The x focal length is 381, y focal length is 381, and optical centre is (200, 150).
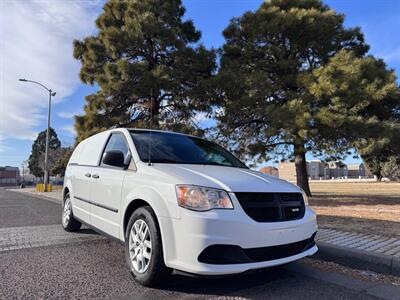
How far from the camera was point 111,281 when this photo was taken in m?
4.23

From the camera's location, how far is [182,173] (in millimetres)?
4102

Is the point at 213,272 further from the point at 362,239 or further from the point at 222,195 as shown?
the point at 362,239

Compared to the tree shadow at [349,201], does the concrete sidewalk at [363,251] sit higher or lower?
lower

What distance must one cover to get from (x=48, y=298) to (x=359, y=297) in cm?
313

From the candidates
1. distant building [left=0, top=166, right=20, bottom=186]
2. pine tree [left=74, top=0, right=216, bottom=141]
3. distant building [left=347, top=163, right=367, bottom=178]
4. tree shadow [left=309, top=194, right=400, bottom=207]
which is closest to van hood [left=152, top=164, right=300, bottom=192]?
tree shadow [left=309, top=194, right=400, bottom=207]

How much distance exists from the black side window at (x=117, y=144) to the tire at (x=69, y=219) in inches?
70.2

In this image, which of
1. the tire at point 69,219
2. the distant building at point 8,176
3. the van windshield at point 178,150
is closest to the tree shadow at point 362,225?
the van windshield at point 178,150

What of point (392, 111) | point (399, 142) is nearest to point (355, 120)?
point (399, 142)

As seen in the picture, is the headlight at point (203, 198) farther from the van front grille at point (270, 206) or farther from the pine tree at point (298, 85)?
the pine tree at point (298, 85)

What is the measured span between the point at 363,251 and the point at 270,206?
2.13m

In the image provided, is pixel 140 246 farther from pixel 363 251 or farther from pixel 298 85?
pixel 298 85

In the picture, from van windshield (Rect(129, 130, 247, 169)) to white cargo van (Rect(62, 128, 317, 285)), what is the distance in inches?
0.7

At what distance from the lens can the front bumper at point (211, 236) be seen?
11.7 ft

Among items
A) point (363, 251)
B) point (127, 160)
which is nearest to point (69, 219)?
point (127, 160)
